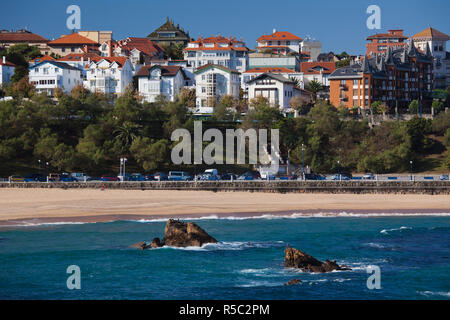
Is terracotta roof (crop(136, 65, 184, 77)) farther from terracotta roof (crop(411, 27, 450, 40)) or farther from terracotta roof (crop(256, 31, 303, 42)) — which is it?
terracotta roof (crop(411, 27, 450, 40))

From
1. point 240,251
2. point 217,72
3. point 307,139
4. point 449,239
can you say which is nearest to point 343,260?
point 240,251

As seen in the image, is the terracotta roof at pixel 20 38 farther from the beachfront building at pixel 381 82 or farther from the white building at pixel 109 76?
the beachfront building at pixel 381 82

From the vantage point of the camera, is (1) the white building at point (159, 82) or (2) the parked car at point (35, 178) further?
(1) the white building at point (159, 82)

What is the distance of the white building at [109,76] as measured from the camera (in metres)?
133

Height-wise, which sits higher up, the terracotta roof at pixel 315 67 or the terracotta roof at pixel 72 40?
the terracotta roof at pixel 72 40

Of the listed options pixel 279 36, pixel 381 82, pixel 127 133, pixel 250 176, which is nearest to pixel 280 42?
pixel 279 36

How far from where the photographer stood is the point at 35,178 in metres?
80.6

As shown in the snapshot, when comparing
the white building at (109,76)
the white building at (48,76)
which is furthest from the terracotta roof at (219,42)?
the white building at (48,76)

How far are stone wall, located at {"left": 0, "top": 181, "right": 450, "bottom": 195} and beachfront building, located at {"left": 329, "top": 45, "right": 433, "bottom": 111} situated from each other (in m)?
45.0

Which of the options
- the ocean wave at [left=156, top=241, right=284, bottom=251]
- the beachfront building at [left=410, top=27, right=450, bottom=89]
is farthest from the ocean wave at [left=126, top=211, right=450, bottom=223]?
the beachfront building at [left=410, top=27, right=450, bottom=89]

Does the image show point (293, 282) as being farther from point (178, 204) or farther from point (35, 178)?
point (35, 178)

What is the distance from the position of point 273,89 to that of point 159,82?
2255 cm

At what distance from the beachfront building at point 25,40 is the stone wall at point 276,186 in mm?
98940

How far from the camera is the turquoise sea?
38938 mm
